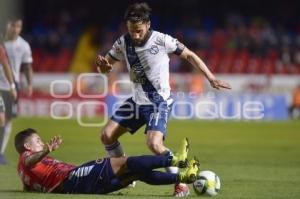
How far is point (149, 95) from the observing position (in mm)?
10789

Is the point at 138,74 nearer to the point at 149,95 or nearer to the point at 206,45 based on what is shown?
the point at 149,95

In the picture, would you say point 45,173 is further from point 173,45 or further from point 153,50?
point 173,45

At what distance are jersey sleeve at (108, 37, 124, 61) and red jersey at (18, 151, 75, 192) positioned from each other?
1.72 meters

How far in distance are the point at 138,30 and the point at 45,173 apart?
201cm

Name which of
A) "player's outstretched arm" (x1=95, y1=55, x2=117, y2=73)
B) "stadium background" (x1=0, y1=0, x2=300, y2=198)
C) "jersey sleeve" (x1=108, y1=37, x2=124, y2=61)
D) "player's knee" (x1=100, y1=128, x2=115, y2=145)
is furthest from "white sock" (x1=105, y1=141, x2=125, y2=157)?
"stadium background" (x1=0, y1=0, x2=300, y2=198)

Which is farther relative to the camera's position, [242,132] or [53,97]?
[53,97]

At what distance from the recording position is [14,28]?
15.0m

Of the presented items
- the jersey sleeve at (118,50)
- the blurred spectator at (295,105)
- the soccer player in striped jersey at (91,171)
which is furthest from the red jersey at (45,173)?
the blurred spectator at (295,105)

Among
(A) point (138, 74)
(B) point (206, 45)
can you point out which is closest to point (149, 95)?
(A) point (138, 74)

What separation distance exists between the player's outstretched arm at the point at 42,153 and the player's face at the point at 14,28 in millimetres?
5314

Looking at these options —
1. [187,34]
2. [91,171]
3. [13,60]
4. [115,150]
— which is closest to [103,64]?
[115,150]

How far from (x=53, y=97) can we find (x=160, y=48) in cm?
1797

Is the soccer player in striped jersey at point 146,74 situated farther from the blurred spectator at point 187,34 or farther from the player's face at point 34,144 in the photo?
the blurred spectator at point 187,34

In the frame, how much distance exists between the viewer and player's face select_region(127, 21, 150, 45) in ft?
34.4
